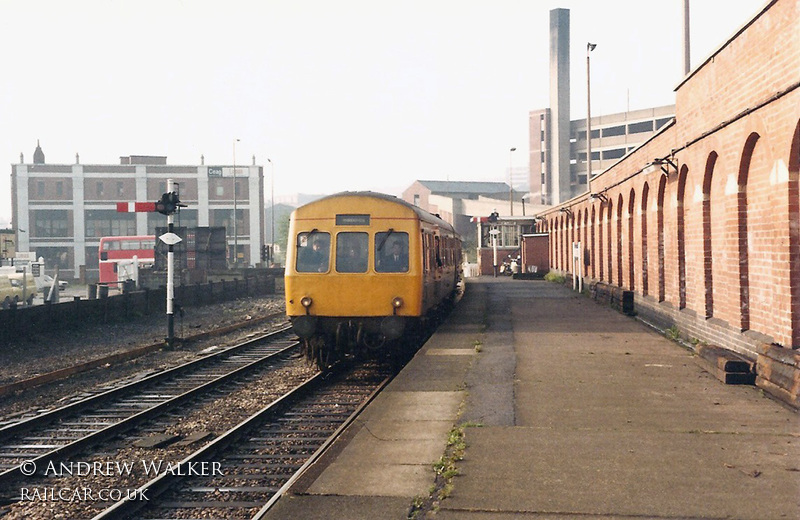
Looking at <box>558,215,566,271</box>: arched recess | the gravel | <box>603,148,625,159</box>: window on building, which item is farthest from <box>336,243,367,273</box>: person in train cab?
<box>603,148,625,159</box>: window on building

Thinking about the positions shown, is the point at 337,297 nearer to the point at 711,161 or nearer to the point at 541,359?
the point at 541,359

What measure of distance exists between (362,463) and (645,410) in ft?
10.9

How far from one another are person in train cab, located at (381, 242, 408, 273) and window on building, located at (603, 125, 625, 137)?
232ft

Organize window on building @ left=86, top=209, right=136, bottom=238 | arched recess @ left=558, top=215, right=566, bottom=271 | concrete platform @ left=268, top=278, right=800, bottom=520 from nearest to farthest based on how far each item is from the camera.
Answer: concrete platform @ left=268, top=278, right=800, bottom=520 → arched recess @ left=558, top=215, right=566, bottom=271 → window on building @ left=86, top=209, right=136, bottom=238

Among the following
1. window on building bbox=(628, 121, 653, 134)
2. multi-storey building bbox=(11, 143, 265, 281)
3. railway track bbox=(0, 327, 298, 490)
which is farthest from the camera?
window on building bbox=(628, 121, 653, 134)

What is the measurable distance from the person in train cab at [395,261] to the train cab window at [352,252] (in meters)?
0.32

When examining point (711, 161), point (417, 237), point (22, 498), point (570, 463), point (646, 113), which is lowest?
point (22, 498)

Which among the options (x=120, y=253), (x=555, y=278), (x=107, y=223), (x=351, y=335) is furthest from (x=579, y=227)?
(x=107, y=223)

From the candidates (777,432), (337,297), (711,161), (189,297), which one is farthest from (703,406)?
(189,297)

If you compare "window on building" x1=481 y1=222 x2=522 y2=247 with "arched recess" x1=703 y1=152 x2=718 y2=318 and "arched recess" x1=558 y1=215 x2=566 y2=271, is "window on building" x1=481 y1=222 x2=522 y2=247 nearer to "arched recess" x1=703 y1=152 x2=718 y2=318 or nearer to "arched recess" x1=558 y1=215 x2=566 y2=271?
"arched recess" x1=558 y1=215 x2=566 y2=271

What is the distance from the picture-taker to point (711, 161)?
12328 millimetres

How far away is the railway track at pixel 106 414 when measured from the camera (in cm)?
817

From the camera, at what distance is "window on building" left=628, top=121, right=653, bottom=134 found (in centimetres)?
7606

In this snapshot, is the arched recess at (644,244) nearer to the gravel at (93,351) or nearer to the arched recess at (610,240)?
the arched recess at (610,240)
